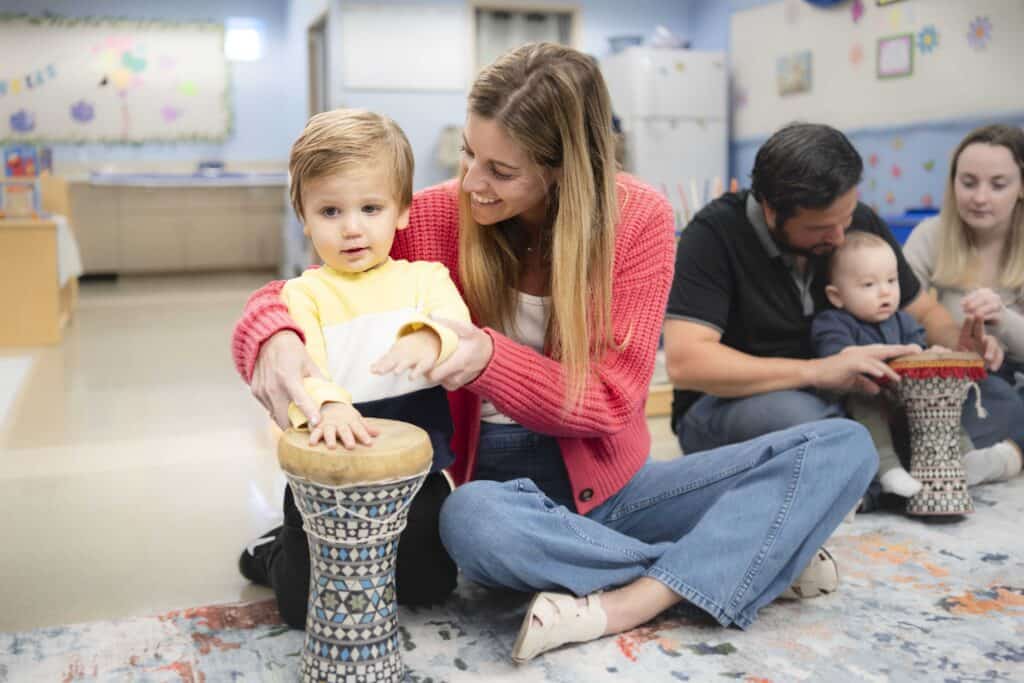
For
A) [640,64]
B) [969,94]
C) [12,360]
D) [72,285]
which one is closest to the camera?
[12,360]

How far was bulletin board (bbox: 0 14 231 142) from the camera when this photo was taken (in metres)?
8.83

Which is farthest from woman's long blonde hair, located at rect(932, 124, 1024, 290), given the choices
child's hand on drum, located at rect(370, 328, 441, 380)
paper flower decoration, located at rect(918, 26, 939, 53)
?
paper flower decoration, located at rect(918, 26, 939, 53)

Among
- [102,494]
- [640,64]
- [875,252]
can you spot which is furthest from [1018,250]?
[640,64]

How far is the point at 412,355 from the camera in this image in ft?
4.90

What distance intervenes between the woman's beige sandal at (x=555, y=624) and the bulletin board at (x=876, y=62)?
13.7 feet

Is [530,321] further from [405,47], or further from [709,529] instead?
[405,47]

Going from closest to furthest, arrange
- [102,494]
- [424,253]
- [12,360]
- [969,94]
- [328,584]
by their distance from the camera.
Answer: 1. [328,584]
2. [424,253]
3. [102,494]
4. [12,360]
5. [969,94]

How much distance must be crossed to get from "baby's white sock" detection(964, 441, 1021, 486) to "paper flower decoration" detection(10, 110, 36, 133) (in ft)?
27.6

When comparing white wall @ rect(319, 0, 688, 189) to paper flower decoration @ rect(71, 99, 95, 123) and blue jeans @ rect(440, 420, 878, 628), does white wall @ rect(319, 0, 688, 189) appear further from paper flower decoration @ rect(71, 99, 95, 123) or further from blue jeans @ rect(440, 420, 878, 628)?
blue jeans @ rect(440, 420, 878, 628)

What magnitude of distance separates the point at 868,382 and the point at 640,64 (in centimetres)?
520

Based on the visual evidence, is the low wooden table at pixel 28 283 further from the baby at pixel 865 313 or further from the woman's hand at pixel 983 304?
the woman's hand at pixel 983 304

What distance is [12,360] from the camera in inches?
194

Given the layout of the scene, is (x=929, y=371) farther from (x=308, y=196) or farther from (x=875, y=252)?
(x=308, y=196)

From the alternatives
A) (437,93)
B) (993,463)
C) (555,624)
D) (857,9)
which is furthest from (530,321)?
(437,93)
